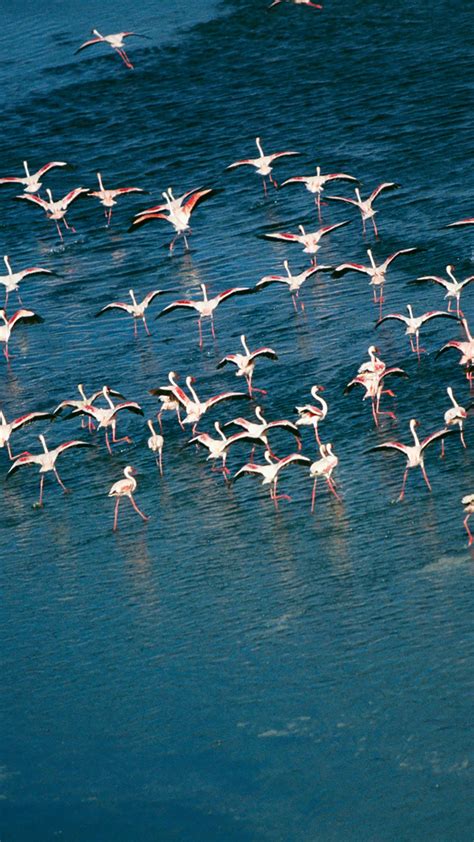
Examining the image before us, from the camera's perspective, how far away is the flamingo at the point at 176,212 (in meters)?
29.4

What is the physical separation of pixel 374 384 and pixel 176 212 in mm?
9589

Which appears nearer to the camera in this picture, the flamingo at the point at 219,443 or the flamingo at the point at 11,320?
the flamingo at the point at 219,443

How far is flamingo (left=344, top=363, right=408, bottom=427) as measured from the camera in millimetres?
21016

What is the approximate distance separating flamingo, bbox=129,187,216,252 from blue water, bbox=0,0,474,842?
56 cm

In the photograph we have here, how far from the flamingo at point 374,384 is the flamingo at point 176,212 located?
863cm

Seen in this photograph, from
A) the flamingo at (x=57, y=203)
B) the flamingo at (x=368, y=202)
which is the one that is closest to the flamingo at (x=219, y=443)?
the flamingo at (x=368, y=202)

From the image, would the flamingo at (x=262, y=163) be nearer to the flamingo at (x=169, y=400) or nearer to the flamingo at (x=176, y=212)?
the flamingo at (x=176, y=212)

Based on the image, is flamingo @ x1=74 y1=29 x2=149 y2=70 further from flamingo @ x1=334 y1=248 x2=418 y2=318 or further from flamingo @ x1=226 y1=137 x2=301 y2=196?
flamingo @ x1=334 y1=248 x2=418 y2=318

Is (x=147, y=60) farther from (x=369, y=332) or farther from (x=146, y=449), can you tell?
(x=146, y=449)

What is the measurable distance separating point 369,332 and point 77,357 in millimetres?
4894

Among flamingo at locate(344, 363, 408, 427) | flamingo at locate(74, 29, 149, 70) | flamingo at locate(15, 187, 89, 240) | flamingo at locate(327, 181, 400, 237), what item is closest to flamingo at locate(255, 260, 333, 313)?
flamingo at locate(327, 181, 400, 237)

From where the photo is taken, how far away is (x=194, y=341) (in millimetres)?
25609

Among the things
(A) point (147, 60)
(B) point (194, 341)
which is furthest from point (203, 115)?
(B) point (194, 341)

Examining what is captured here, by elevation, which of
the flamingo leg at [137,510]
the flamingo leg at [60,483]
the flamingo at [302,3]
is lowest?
the flamingo leg at [60,483]
